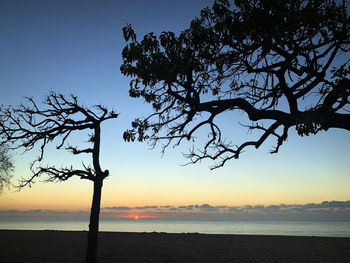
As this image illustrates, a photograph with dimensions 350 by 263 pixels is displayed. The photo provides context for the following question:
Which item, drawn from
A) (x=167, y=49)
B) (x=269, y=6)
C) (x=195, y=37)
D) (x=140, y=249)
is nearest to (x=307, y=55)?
(x=269, y=6)

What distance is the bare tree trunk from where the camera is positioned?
10.5 m

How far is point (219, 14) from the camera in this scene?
27.2 ft

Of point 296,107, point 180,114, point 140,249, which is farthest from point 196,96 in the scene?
point 140,249

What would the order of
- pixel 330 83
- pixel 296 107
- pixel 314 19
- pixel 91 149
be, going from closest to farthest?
pixel 314 19 < pixel 330 83 < pixel 296 107 < pixel 91 149

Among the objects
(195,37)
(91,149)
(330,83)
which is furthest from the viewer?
(91,149)

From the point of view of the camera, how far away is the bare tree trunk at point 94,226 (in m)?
10.5

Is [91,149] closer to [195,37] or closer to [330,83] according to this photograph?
[195,37]

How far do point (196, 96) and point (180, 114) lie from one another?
3.05ft

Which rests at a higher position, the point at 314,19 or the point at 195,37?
the point at 195,37

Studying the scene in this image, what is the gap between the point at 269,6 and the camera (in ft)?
24.9

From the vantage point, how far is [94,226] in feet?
34.9

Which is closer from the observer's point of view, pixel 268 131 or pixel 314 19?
pixel 314 19

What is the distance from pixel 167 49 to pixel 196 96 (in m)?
1.87

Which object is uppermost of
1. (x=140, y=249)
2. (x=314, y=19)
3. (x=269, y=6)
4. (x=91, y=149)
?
(x=269, y=6)
